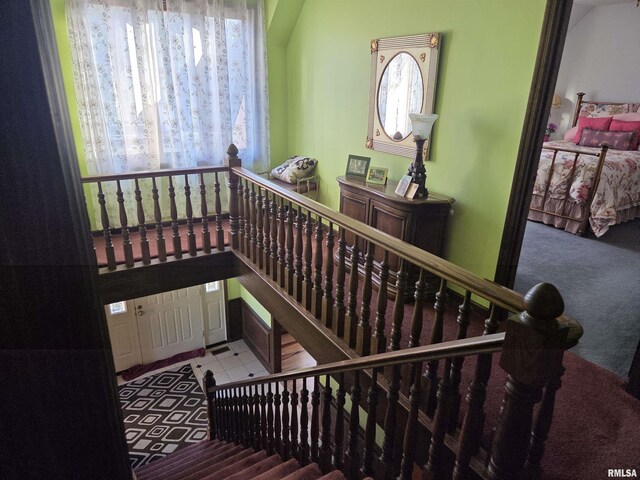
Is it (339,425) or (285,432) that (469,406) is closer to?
(339,425)

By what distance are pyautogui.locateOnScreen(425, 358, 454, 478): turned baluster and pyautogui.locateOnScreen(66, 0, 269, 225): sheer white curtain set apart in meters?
4.00

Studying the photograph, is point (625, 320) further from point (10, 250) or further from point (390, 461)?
point (10, 250)

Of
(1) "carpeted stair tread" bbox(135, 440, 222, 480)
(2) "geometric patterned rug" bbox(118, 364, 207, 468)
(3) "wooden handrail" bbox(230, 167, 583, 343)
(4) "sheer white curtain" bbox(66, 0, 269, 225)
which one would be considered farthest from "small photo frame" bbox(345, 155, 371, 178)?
(2) "geometric patterned rug" bbox(118, 364, 207, 468)

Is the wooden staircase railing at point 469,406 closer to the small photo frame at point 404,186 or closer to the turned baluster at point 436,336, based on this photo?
the turned baluster at point 436,336

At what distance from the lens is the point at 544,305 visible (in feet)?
3.04

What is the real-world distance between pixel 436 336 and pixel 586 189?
371cm

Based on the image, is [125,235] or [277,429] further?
[125,235]

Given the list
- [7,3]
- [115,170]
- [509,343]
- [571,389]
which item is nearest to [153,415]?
[115,170]

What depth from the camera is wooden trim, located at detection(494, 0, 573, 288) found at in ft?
7.64

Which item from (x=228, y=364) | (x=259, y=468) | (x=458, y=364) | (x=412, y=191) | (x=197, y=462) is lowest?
(x=228, y=364)

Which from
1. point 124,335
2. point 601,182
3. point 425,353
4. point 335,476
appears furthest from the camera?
point 124,335

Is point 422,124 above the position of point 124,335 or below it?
above

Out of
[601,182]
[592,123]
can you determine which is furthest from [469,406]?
[592,123]

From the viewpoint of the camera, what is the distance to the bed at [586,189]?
14.4ft
